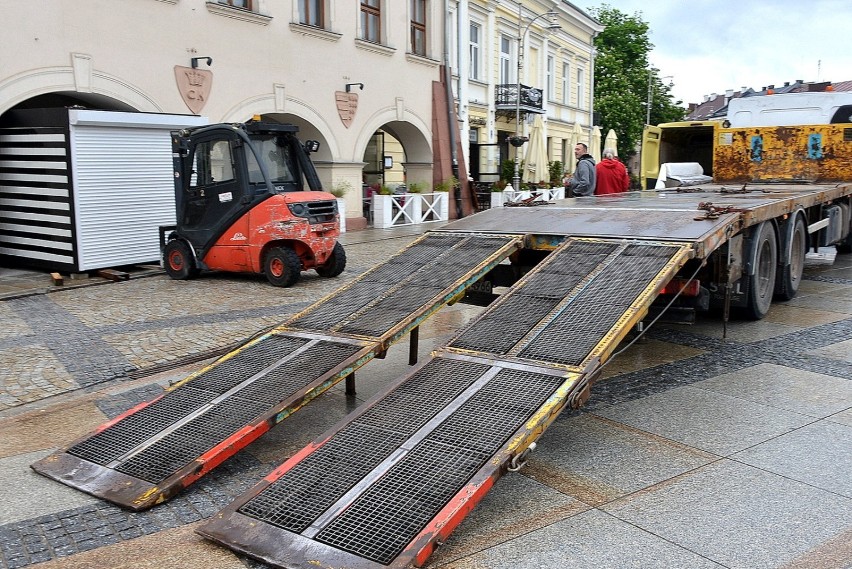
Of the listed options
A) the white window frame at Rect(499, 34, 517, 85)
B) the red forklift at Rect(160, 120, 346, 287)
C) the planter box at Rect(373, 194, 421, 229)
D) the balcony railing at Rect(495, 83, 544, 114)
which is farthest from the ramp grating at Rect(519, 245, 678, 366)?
the white window frame at Rect(499, 34, 517, 85)

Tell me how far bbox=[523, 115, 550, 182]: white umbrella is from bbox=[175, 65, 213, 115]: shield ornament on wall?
1268 cm

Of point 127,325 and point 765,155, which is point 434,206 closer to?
point 765,155

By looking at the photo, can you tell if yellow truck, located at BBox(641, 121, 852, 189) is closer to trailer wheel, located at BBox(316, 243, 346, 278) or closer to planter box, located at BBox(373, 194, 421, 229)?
trailer wheel, located at BBox(316, 243, 346, 278)

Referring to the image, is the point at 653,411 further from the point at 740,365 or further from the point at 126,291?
the point at 126,291

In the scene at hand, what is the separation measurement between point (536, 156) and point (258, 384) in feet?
69.4

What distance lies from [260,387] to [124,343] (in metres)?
3.27

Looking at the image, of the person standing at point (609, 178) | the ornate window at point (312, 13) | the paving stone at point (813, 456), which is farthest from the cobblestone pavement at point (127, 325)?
the ornate window at point (312, 13)

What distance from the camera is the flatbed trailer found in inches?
138

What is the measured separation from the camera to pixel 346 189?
1884 centimetres

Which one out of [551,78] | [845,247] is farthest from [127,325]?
[551,78]

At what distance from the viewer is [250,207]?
1077 centimetres

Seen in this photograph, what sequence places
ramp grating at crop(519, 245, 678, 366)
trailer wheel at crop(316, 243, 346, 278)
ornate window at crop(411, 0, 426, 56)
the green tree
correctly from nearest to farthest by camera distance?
1. ramp grating at crop(519, 245, 678, 366)
2. trailer wheel at crop(316, 243, 346, 278)
3. ornate window at crop(411, 0, 426, 56)
4. the green tree

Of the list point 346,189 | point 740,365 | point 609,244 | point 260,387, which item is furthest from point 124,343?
point 346,189

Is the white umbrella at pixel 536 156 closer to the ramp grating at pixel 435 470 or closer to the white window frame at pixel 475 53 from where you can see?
the white window frame at pixel 475 53
